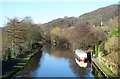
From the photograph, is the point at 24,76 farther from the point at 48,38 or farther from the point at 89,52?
the point at 48,38

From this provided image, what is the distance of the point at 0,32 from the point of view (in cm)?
3575

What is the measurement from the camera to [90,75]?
93.9ft

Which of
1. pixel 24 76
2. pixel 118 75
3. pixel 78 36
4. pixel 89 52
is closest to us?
pixel 118 75

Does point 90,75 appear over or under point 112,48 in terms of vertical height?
under

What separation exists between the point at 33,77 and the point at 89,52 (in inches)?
794

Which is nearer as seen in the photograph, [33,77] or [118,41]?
[118,41]

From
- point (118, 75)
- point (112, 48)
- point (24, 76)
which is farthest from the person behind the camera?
point (24, 76)

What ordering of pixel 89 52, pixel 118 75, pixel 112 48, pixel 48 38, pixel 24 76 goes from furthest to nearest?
pixel 48 38 → pixel 89 52 → pixel 24 76 → pixel 112 48 → pixel 118 75

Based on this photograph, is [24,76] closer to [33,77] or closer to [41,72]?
[33,77]

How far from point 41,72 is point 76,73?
363cm

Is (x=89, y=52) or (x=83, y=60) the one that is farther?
(x=89, y=52)

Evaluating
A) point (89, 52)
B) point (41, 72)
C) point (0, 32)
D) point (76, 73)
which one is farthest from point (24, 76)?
point (89, 52)

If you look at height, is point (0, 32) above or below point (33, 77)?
above

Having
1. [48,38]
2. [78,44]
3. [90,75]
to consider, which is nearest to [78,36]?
[78,44]
